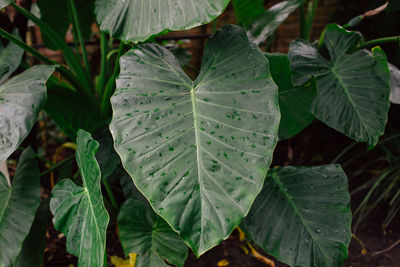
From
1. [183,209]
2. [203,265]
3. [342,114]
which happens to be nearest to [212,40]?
[342,114]

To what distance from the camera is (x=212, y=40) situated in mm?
1063

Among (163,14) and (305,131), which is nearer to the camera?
(163,14)

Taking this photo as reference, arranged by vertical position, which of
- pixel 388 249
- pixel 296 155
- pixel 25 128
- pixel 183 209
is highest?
pixel 25 128

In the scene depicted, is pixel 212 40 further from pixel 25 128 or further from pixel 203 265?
pixel 203 265

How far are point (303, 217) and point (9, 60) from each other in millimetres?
1127

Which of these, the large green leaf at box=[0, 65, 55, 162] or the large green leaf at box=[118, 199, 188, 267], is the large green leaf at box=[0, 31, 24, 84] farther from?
the large green leaf at box=[118, 199, 188, 267]

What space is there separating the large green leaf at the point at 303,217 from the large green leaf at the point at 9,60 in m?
0.94

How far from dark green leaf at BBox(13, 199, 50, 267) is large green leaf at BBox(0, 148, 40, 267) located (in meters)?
0.13

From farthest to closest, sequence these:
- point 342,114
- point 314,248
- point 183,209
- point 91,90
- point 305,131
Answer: point 305,131, point 91,90, point 342,114, point 314,248, point 183,209

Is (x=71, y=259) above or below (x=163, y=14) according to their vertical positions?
below

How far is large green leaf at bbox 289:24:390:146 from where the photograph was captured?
103cm

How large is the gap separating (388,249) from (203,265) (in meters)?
0.76

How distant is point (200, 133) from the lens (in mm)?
799

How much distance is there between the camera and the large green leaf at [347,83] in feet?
3.37
